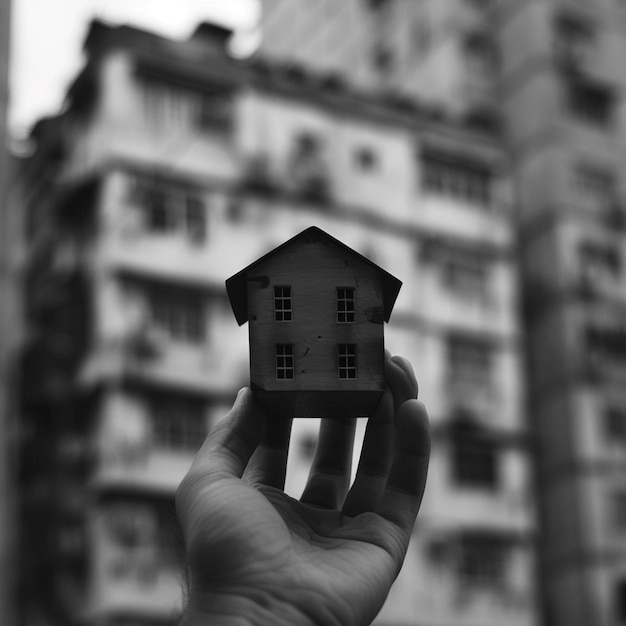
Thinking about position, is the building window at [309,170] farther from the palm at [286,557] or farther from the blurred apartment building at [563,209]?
the palm at [286,557]

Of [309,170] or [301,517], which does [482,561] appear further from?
[301,517]

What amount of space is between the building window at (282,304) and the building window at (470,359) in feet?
82.8

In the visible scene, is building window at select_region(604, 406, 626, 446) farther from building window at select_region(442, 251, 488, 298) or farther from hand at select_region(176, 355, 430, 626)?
hand at select_region(176, 355, 430, 626)

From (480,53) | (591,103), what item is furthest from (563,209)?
(480,53)

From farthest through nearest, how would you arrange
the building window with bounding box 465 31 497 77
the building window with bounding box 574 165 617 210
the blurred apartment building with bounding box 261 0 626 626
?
the building window with bounding box 465 31 497 77, the building window with bounding box 574 165 617 210, the blurred apartment building with bounding box 261 0 626 626

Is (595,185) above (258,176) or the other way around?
above

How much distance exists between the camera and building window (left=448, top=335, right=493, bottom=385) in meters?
30.2

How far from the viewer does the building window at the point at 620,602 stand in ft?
95.4

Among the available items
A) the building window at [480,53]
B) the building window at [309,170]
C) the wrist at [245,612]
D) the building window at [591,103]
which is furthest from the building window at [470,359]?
the wrist at [245,612]

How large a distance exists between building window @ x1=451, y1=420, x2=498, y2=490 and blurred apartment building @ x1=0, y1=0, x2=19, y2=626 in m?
11.1

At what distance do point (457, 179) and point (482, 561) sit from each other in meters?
10.6

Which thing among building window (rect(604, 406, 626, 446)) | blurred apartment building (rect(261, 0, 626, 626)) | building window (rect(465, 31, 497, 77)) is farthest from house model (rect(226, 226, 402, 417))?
building window (rect(465, 31, 497, 77))

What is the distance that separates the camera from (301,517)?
407 centimetres

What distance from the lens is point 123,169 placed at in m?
26.5
